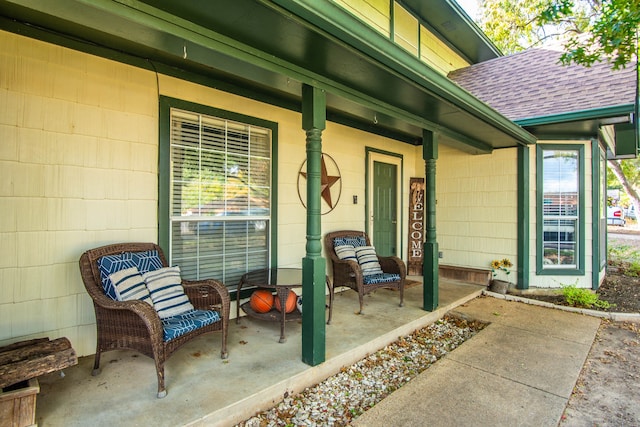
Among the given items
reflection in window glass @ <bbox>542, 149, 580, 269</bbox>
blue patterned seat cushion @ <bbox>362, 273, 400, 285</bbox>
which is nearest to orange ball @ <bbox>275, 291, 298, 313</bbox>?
blue patterned seat cushion @ <bbox>362, 273, 400, 285</bbox>

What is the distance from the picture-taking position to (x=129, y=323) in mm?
2252

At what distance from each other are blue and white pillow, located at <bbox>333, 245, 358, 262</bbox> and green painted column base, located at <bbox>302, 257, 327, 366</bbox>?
172 centimetres

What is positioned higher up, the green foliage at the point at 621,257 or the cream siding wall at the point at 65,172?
the cream siding wall at the point at 65,172

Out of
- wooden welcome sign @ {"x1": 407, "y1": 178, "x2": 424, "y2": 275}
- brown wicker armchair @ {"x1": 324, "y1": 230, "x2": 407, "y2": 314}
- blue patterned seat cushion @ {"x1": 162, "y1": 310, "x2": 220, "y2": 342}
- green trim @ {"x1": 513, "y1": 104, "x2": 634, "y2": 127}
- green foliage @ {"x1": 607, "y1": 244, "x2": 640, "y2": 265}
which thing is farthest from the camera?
green foliage @ {"x1": 607, "y1": 244, "x2": 640, "y2": 265}

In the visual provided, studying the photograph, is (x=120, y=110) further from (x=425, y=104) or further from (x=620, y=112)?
(x=620, y=112)

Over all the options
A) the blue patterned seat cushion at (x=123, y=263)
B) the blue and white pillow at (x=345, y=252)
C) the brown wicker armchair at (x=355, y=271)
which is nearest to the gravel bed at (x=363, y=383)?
the brown wicker armchair at (x=355, y=271)

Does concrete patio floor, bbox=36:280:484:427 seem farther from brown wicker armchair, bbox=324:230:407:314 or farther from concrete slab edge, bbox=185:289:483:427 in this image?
brown wicker armchair, bbox=324:230:407:314

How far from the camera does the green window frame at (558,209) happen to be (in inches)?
205

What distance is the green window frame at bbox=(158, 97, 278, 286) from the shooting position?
318cm

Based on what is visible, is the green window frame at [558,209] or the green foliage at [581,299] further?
the green window frame at [558,209]

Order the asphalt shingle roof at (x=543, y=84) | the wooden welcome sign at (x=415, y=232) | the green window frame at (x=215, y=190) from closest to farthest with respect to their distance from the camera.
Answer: the green window frame at (x=215, y=190) < the asphalt shingle roof at (x=543, y=84) < the wooden welcome sign at (x=415, y=232)

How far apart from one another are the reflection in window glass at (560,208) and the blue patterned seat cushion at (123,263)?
5.55m

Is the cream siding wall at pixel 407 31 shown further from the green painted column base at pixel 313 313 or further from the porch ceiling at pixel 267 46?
the green painted column base at pixel 313 313

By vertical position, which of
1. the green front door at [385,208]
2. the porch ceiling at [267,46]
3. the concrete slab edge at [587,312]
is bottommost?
the concrete slab edge at [587,312]
